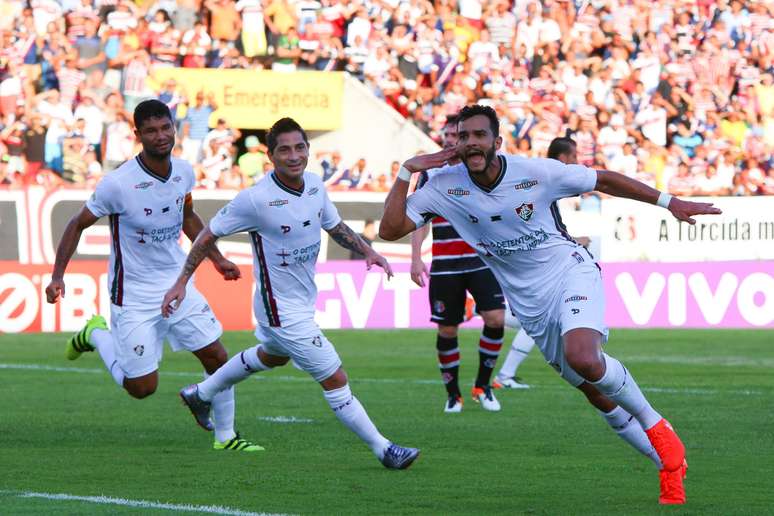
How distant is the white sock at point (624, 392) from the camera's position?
26.7 ft

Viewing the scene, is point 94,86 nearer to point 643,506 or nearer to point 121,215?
point 121,215

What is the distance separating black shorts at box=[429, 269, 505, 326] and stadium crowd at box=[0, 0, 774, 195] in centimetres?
1176

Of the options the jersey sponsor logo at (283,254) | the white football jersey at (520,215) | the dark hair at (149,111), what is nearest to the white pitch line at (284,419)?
the jersey sponsor logo at (283,254)

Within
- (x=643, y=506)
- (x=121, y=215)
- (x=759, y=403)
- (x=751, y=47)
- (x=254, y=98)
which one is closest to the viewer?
(x=643, y=506)

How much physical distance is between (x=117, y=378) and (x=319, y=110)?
17.7 m

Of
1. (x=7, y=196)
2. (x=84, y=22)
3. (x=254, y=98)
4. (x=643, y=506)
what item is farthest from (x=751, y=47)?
(x=643, y=506)

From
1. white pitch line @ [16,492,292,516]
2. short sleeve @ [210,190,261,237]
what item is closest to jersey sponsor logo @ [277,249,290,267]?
short sleeve @ [210,190,261,237]

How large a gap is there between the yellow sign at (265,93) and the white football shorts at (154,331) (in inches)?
629

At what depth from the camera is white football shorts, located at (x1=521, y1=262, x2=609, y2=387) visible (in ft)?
27.3

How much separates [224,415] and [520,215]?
3070 millimetres

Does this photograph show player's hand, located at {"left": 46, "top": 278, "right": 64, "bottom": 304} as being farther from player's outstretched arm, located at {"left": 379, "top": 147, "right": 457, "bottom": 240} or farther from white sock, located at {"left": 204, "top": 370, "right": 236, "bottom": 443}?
player's outstretched arm, located at {"left": 379, "top": 147, "right": 457, "bottom": 240}

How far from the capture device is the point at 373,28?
1141 inches

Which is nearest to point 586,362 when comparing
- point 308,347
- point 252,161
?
point 308,347

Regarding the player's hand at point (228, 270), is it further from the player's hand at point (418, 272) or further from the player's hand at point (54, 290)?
the player's hand at point (418, 272)
